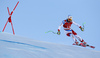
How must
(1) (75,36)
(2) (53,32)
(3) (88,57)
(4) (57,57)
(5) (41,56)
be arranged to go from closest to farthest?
(5) (41,56) → (4) (57,57) → (3) (88,57) → (2) (53,32) → (1) (75,36)

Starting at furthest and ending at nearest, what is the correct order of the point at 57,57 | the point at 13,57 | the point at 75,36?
1. the point at 75,36
2. the point at 57,57
3. the point at 13,57

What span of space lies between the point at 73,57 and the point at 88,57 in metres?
0.62

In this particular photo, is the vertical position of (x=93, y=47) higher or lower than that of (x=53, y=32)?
lower

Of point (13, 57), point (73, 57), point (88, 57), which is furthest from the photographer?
point (88, 57)

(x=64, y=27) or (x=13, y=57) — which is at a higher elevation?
(x=64, y=27)

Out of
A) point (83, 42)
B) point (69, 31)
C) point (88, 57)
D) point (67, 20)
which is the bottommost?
point (88, 57)

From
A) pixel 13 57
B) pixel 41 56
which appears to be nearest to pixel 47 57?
pixel 41 56

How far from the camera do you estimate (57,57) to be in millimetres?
4250

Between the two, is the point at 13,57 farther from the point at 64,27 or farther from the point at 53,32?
the point at 64,27

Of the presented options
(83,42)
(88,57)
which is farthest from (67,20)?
(88,57)

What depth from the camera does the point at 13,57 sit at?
133 inches

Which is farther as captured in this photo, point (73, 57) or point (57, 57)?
point (73, 57)

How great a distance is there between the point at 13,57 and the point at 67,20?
371 centimetres

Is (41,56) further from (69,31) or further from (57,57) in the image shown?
(69,31)
